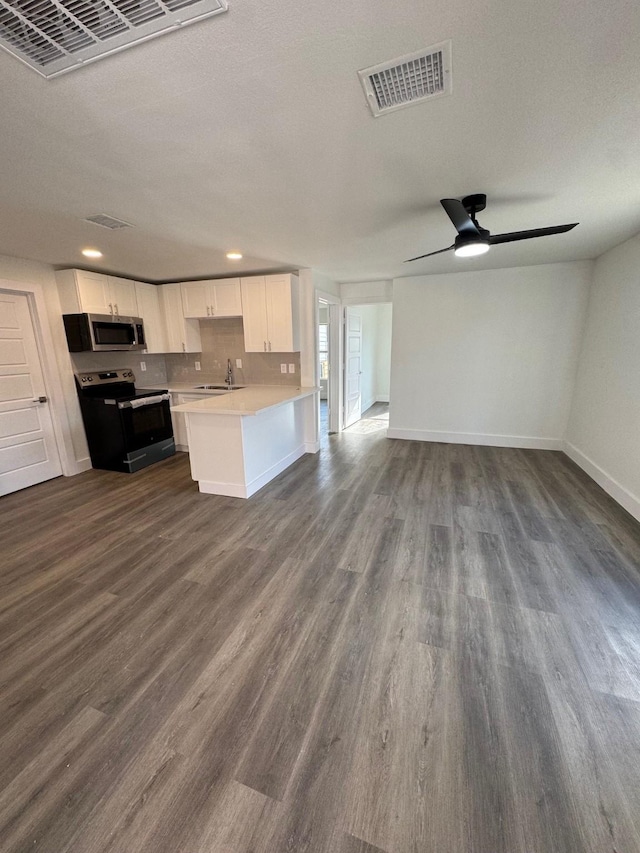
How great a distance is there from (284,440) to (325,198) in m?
2.74

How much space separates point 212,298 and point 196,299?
28 centimetres

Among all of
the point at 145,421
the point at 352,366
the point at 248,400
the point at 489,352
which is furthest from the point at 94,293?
the point at 489,352

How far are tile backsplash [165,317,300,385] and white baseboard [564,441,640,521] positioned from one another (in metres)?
3.78

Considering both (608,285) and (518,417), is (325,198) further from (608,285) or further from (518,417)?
(518,417)

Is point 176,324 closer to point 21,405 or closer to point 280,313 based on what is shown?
point 280,313

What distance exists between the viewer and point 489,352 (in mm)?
4812

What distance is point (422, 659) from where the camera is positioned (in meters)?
1.68

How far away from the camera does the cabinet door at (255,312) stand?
4.29 meters

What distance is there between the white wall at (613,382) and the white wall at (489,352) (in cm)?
29

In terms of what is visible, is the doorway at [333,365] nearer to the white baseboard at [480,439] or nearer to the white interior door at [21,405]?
the white baseboard at [480,439]

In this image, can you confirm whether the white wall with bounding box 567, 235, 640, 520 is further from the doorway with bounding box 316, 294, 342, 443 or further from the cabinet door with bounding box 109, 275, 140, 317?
the cabinet door with bounding box 109, 275, 140, 317

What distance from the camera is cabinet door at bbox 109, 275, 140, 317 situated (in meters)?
4.20

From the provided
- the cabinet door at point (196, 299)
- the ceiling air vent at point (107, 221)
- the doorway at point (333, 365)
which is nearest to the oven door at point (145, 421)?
the cabinet door at point (196, 299)

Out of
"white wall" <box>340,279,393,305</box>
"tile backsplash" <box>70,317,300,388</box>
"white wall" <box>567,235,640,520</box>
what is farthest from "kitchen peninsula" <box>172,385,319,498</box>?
"white wall" <box>567,235,640,520</box>
